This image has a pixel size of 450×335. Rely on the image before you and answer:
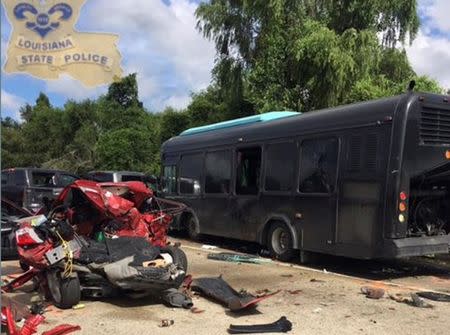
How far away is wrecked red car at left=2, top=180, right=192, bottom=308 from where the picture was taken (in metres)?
7.77

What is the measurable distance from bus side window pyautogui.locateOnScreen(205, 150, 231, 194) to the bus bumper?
16.7ft

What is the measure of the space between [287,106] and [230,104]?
3.87 meters

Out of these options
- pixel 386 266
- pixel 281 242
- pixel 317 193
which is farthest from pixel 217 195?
pixel 386 266

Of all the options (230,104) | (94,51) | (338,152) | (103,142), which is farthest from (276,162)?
(103,142)

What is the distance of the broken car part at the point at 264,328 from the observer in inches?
264

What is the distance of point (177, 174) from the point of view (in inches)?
651

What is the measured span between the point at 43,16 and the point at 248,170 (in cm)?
877

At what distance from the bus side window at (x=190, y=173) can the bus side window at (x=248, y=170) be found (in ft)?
5.59

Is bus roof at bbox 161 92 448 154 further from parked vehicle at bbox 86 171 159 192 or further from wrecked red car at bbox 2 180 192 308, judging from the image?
wrecked red car at bbox 2 180 192 308

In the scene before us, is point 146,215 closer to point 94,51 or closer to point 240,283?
point 240,283

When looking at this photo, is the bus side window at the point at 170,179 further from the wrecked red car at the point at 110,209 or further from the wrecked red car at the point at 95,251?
the wrecked red car at the point at 95,251

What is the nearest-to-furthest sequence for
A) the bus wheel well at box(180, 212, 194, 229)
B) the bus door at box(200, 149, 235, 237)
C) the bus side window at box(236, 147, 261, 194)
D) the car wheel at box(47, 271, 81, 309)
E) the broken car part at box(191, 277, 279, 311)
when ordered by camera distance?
the broken car part at box(191, 277, 279, 311) → the car wheel at box(47, 271, 81, 309) → the bus side window at box(236, 147, 261, 194) → the bus door at box(200, 149, 235, 237) → the bus wheel well at box(180, 212, 194, 229)

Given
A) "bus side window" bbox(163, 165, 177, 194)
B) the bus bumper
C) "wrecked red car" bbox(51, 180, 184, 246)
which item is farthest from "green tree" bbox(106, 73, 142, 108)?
the bus bumper

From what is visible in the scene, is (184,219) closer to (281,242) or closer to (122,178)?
(122,178)
